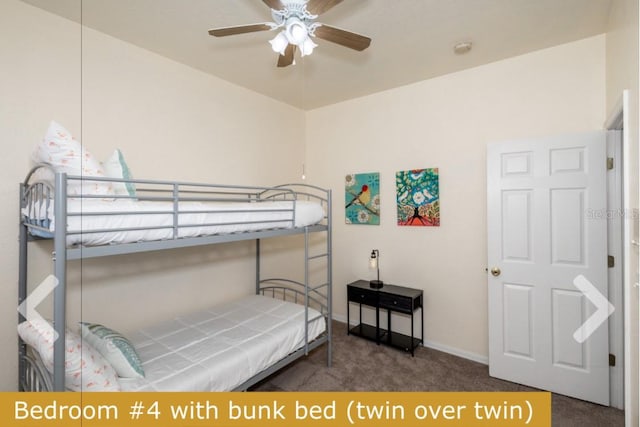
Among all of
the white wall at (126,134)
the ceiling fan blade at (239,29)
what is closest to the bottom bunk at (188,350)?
the white wall at (126,134)

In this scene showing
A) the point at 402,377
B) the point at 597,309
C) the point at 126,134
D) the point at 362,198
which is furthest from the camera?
the point at 362,198

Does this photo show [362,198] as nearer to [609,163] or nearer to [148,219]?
[609,163]

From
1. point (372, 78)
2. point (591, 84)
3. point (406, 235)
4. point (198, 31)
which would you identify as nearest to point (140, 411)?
point (198, 31)

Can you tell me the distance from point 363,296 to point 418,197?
3.66ft

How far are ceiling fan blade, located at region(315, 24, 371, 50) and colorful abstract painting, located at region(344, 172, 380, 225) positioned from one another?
5.62 ft

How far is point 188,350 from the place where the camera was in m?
1.86

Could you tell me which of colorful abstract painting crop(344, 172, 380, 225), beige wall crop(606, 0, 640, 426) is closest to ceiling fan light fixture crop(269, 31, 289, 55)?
beige wall crop(606, 0, 640, 426)

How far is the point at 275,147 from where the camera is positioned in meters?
3.41

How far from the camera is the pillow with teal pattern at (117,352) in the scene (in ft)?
5.00

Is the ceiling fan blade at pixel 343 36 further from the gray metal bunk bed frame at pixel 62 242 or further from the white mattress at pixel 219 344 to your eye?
the white mattress at pixel 219 344

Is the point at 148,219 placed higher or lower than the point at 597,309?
higher

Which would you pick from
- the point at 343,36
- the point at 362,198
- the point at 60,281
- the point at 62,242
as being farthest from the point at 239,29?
the point at 362,198

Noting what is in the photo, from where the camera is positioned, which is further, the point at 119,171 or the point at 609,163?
the point at 609,163

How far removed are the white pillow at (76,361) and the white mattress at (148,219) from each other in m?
0.44
